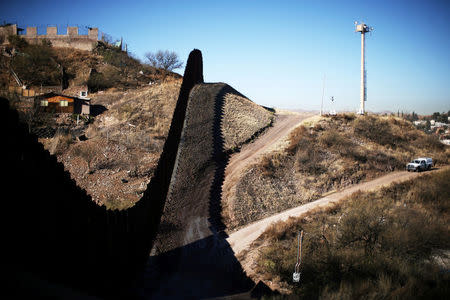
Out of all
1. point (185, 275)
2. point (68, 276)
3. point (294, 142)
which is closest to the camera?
point (68, 276)

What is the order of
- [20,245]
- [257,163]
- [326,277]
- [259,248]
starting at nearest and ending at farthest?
[20,245]
[326,277]
[259,248]
[257,163]

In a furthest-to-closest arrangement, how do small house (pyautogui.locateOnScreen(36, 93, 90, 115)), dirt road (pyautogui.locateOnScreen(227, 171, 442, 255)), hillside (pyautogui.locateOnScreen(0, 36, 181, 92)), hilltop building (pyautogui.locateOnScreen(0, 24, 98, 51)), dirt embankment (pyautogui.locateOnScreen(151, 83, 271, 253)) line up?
hilltop building (pyautogui.locateOnScreen(0, 24, 98, 51))
hillside (pyautogui.locateOnScreen(0, 36, 181, 92))
small house (pyautogui.locateOnScreen(36, 93, 90, 115))
dirt road (pyautogui.locateOnScreen(227, 171, 442, 255))
dirt embankment (pyautogui.locateOnScreen(151, 83, 271, 253))

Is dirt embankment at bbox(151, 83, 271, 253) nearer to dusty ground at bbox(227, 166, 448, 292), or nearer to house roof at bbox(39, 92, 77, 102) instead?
dusty ground at bbox(227, 166, 448, 292)

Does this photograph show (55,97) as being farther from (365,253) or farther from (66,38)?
(365,253)

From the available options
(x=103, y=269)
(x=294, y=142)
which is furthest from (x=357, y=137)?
(x=103, y=269)

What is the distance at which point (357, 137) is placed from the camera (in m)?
30.4

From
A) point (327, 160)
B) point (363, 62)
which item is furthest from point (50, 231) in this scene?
point (363, 62)

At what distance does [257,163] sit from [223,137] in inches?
161

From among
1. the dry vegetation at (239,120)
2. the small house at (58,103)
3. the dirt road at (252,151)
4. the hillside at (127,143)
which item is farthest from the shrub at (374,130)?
the small house at (58,103)

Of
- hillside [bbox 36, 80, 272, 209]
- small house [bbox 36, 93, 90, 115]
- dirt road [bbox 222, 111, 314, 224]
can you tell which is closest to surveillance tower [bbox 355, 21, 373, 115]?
dirt road [bbox 222, 111, 314, 224]

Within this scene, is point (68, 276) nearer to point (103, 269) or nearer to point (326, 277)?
point (103, 269)

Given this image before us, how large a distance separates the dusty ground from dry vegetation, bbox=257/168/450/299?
55 centimetres

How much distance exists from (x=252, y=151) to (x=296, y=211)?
7.27 m

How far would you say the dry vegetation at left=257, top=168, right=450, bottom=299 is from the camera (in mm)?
7987
